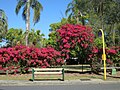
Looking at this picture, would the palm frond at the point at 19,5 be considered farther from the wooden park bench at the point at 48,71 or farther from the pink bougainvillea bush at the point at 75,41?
the wooden park bench at the point at 48,71

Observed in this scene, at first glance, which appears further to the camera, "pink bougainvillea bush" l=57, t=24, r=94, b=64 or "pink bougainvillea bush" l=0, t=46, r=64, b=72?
"pink bougainvillea bush" l=57, t=24, r=94, b=64

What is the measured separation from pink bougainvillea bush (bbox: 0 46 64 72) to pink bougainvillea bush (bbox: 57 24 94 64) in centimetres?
93

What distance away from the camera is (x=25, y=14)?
40.3 meters

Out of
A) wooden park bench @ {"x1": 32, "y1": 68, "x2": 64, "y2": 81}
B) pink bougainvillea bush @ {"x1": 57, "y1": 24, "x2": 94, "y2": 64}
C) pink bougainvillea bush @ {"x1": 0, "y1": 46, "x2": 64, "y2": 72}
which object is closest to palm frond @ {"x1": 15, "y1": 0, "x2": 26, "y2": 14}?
pink bougainvillea bush @ {"x1": 57, "y1": 24, "x2": 94, "y2": 64}

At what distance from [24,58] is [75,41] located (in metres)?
4.85

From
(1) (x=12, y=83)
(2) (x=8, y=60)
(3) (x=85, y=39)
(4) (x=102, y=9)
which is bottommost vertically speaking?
(1) (x=12, y=83)

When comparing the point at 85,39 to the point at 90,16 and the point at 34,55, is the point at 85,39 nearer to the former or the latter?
the point at 34,55

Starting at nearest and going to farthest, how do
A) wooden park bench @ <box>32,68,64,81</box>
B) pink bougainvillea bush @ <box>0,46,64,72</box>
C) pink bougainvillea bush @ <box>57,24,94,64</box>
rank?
wooden park bench @ <box>32,68,64,81</box>, pink bougainvillea bush @ <box>0,46,64,72</box>, pink bougainvillea bush @ <box>57,24,94,64</box>

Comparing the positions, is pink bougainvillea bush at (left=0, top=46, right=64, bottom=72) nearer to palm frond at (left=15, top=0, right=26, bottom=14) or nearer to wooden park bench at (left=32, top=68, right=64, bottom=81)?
wooden park bench at (left=32, top=68, right=64, bottom=81)

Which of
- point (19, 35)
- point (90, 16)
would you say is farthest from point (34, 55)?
point (19, 35)

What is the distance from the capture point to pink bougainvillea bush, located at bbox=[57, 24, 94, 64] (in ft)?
86.5

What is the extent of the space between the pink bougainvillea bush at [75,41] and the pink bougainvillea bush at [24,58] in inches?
36.7

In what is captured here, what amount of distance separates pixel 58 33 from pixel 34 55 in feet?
11.5

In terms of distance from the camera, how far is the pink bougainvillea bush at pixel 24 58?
25.7 m
